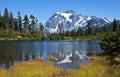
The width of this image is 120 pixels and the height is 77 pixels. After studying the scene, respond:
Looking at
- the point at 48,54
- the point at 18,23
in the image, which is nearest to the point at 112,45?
the point at 48,54

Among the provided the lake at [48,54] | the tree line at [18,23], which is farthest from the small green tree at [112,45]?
the tree line at [18,23]

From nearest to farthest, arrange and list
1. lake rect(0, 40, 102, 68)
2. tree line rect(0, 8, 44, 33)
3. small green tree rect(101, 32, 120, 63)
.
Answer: lake rect(0, 40, 102, 68) < small green tree rect(101, 32, 120, 63) < tree line rect(0, 8, 44, 33)

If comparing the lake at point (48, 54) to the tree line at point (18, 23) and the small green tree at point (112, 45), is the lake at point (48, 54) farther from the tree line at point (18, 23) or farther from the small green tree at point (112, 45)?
the tree line at point (18, 23)

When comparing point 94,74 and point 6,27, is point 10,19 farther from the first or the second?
point 94,74

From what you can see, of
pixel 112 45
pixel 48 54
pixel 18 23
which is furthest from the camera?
pixel 18 23

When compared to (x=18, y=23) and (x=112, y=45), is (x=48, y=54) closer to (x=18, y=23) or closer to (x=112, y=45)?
(x=112, y=45)

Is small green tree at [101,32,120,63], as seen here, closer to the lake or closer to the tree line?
the lake

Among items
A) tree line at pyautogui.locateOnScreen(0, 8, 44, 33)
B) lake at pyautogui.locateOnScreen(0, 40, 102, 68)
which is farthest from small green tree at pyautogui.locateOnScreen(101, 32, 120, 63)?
tree line at pyautogui.locateOnScreen(0, 8, 44, 33)

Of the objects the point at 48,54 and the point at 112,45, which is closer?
the point at 112,45

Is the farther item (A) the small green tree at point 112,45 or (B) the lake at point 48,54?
(A) the small green tree at point 112,45

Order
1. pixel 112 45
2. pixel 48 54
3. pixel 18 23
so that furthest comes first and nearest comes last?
pixel 18 23 < pixel 48 54 < pixel 112 45

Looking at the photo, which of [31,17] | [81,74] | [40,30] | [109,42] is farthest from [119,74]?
[40,30]

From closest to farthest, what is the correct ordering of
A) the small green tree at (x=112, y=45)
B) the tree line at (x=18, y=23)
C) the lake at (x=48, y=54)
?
the lake at (x=48, y=54) < the small green tree at (x=112, y=45) < the tree line at (x=18, y=23)

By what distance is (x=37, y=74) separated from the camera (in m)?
21.2
